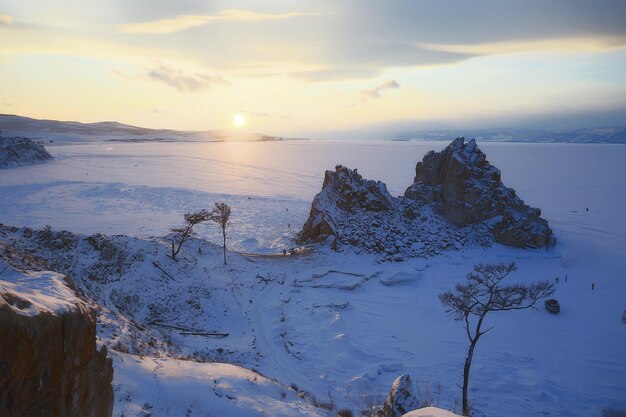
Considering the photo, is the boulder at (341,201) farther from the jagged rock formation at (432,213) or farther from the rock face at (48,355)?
the rock face at (48,355)

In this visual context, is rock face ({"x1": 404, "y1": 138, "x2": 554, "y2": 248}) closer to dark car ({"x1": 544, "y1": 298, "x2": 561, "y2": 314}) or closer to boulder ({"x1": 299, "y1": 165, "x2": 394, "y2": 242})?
boulder ({"x1": 299, "y1": 165, "x2": 394, "y2": 242})

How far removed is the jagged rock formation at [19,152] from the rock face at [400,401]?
11018 cm

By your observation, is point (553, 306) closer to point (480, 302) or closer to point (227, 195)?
point (480, 302)

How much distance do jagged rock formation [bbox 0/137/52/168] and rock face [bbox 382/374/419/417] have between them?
361 feet

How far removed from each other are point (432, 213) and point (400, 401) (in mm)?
33287

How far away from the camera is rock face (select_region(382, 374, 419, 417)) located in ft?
43.1

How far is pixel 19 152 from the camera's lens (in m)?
97.4

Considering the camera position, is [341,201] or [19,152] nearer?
[341,201]

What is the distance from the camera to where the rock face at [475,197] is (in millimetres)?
40594

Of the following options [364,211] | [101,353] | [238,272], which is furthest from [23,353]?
[364,211]

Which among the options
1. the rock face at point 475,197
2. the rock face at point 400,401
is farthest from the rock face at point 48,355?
the rock face at point 475,197

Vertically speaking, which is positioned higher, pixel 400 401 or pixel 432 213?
pixel 432 213

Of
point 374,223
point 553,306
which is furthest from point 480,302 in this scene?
point 374,223

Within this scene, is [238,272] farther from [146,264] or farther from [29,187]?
[29,187]
